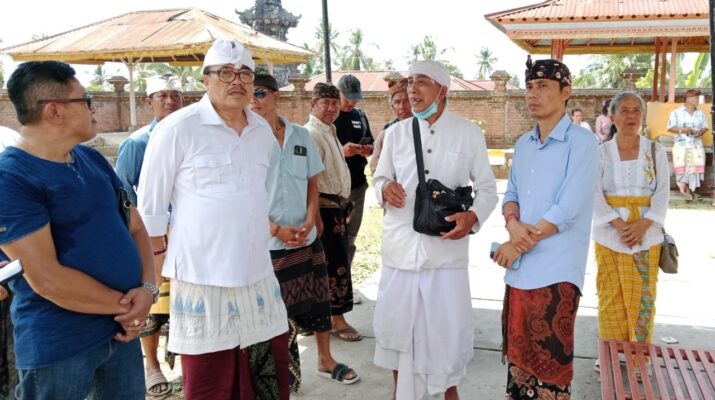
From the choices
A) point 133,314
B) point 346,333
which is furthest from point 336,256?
point 133,314

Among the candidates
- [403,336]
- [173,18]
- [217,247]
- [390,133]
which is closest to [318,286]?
[403,336]

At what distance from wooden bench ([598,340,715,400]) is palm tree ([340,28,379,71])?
54.4 metres

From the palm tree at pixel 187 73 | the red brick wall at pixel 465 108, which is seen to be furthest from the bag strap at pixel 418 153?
the palm tree at pixel 187 73

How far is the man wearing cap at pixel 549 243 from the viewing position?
2674mm

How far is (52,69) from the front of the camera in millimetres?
1919

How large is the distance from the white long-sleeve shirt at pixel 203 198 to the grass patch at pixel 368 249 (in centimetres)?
360

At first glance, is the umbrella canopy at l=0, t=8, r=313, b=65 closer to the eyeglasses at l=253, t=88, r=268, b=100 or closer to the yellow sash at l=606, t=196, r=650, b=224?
the eyeglasses at l=253, t=88, r=268, b=100

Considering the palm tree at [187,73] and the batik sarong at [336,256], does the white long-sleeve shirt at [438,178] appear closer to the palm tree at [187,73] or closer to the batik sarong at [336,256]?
the batik sarong at [336,256]

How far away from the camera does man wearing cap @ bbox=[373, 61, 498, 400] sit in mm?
3104

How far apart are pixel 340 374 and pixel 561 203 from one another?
177cm

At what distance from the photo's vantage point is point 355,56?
Result: 56938 millimetres

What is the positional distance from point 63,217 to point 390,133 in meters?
1.86

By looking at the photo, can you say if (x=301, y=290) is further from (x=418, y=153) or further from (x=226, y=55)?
(x=226, y=55)

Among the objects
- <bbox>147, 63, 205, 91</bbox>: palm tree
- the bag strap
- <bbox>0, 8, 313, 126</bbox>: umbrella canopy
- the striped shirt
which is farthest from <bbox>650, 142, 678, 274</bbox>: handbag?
<bbox>147, 63, 205, 91</bbox>: palm tree
